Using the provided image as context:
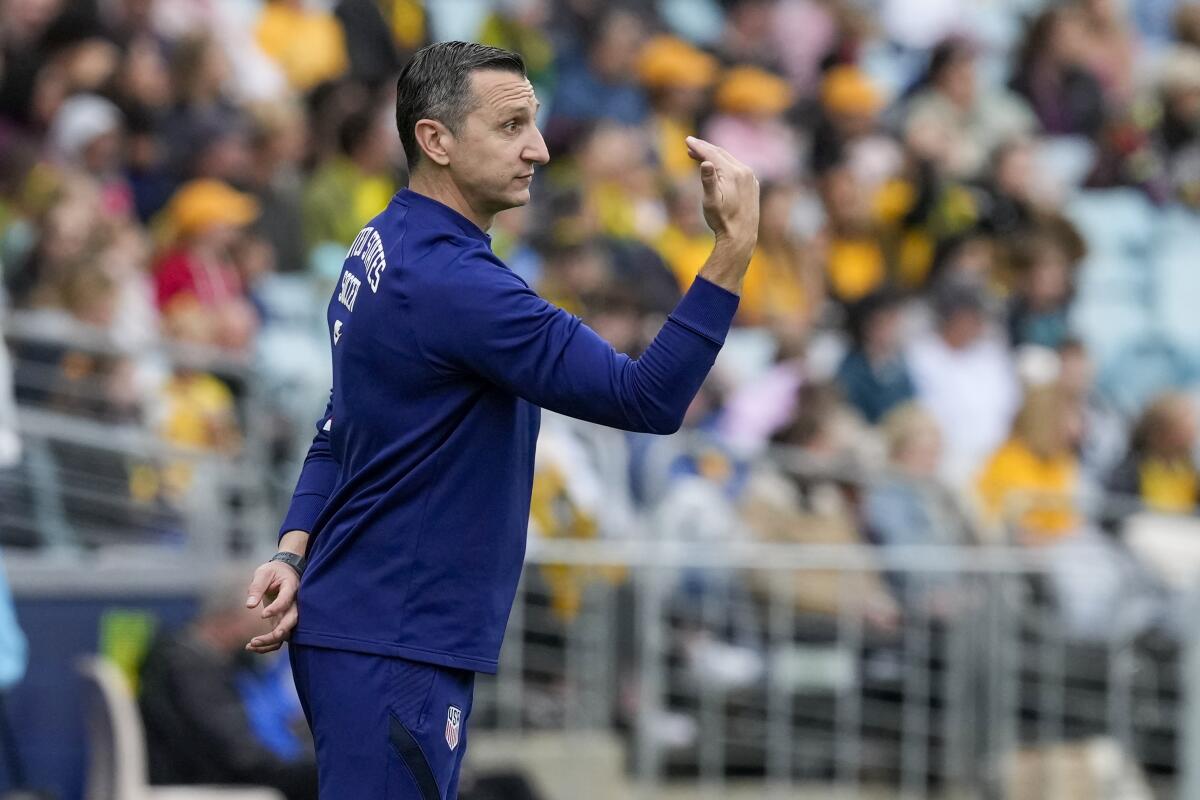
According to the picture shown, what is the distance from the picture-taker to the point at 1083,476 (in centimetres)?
1087

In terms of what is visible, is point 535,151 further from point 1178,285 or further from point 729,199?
point 1178,285

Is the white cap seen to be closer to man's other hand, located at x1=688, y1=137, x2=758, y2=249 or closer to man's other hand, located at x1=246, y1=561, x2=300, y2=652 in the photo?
man's other hand, located at x1=246, y1=561, x2=300, y2=652

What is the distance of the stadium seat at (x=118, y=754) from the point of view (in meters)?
6.83

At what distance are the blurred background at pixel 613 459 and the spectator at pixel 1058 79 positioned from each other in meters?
2.36

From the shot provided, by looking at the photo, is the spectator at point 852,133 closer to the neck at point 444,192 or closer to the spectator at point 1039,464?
the spectator at point 1039,464

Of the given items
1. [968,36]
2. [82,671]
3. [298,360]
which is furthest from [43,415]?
[968,36]

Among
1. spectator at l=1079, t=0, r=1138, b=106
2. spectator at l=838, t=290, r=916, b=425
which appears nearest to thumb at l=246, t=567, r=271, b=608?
spectator at l=838, t=290, r=916, b=425

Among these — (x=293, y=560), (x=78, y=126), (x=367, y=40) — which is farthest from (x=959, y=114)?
(x=293, y=560)

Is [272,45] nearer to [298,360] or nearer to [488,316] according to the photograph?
[298,360]

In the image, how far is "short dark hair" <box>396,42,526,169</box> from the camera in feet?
12.1

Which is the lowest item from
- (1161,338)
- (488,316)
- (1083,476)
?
(488,316)

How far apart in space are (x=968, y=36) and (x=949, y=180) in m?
2.32

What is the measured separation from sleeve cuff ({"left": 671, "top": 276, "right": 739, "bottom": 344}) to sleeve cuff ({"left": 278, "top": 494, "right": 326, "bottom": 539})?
35.4 inches

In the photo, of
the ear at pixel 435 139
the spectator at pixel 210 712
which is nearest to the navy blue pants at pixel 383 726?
the ear at pixel 435 139
